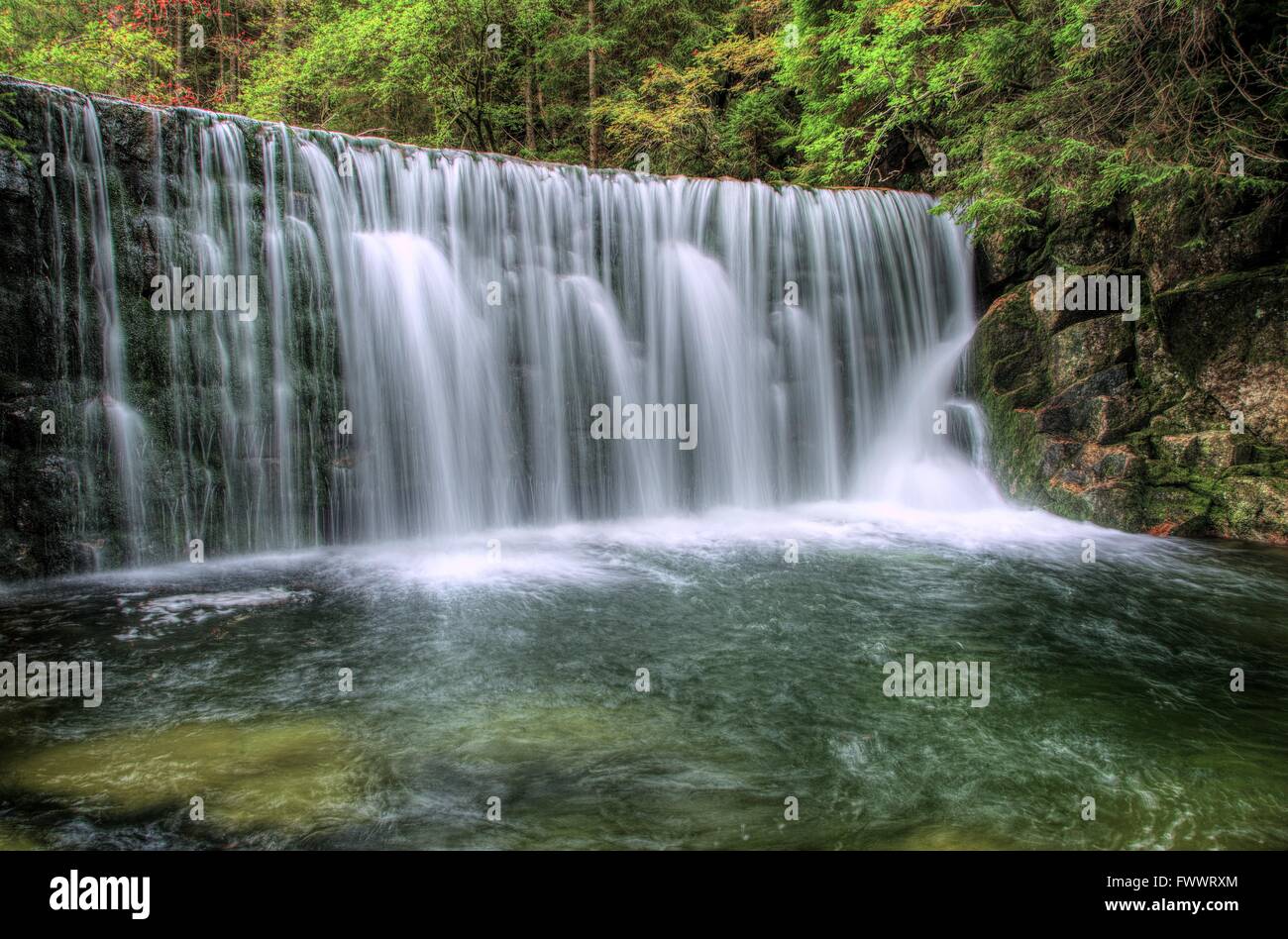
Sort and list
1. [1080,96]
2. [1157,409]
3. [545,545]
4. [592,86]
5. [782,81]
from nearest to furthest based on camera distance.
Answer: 1. [545,545]
2. [1080,96]
3. [1157,409]
4. [782,81]
5. [592,86]

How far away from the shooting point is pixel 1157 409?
921 centimetres

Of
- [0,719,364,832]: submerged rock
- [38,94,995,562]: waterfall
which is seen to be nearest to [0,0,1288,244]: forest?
[38,94,995,562]: waterfall

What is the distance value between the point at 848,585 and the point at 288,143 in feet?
25.1

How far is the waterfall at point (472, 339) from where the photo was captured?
764 cm

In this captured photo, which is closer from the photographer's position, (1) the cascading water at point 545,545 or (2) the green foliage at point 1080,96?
(1) the cascading water at point 545,545

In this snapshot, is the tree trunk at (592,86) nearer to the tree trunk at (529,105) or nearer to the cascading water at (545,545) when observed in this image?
the tree trunk at (529,105)

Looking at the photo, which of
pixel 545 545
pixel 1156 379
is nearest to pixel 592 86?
pixel 545 545

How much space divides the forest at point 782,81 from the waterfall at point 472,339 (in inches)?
88.1

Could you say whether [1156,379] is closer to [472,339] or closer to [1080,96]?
[1080,96]

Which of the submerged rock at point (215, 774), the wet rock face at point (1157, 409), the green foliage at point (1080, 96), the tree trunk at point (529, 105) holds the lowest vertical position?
the submerged rock at point (215, 774)

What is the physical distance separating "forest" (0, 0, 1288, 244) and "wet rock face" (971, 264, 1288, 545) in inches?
44.5

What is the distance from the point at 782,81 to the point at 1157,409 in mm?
10002

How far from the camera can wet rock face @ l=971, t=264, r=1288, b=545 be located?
8.37 metres

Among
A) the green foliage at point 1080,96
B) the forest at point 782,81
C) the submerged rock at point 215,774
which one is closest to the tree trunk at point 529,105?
the forest at point 782,81
